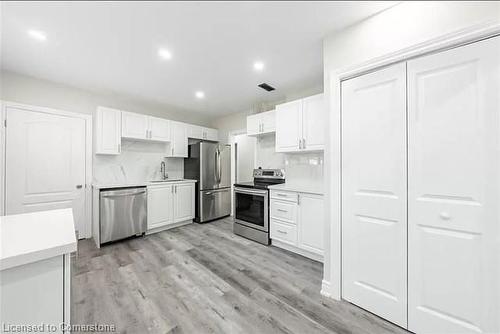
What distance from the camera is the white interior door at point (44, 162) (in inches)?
106

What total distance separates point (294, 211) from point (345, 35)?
208cm

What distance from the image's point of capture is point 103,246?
9.80 feet

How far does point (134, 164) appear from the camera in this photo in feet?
12.8

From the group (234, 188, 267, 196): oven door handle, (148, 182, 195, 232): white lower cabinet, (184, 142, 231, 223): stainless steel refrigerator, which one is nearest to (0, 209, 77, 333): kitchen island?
(234, 188, 267, 196): oven door handle

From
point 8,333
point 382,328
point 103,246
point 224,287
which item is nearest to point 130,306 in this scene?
point 224,287

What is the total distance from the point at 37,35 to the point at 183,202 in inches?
119

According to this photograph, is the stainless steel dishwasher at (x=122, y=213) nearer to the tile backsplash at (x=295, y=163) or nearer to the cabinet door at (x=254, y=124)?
the cabinet door at (x=254, y=124)

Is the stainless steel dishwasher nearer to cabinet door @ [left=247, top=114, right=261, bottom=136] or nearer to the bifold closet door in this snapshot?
cabinet door @ [left=247, top=114, right=261, bottom=136]

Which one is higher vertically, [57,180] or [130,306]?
[57,180]

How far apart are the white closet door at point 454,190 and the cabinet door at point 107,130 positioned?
158 inches

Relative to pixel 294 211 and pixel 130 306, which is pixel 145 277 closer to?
pixel 130 306

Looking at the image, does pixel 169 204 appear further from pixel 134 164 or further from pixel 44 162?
Result: pixel 44 162

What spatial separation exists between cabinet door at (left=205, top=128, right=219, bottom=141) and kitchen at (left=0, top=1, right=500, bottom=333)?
157 cm

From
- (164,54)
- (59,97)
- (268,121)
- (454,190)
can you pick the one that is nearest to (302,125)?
(268,121)
